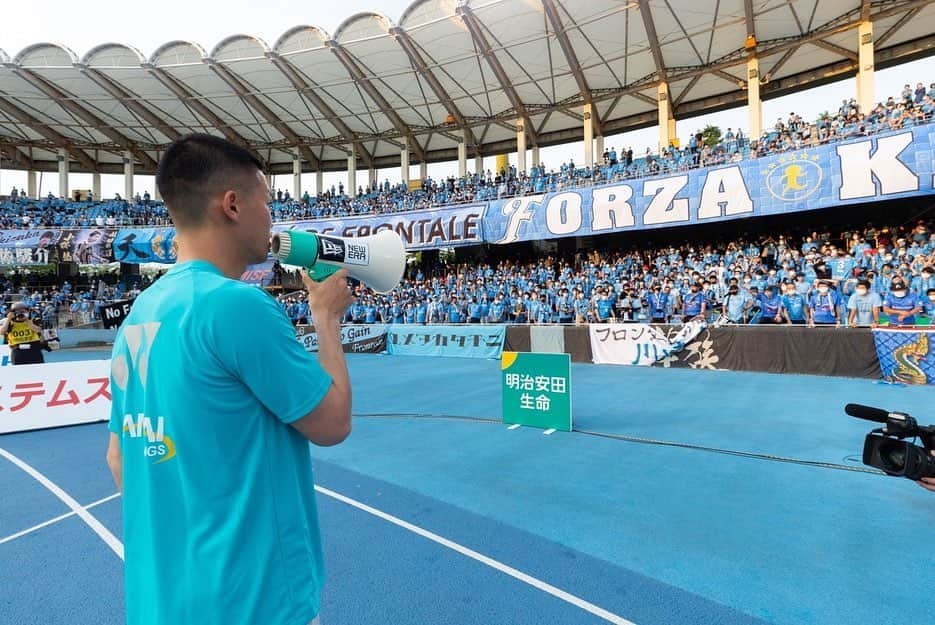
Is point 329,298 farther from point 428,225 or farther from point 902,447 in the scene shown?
point 428,225

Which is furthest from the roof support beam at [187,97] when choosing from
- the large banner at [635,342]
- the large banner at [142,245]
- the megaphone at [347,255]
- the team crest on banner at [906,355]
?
the megaphone at [347,255]

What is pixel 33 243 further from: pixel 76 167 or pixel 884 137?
pixel 884 137

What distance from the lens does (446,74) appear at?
26.2 meters

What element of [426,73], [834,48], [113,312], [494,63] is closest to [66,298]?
[113,312]

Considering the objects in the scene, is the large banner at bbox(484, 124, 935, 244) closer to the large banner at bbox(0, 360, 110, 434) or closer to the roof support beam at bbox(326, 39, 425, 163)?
the roof support beam at bbox(326, 39, 425, 163)

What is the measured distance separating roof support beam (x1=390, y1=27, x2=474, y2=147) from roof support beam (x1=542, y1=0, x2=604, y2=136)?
669cm

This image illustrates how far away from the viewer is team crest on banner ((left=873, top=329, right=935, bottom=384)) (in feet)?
31.5

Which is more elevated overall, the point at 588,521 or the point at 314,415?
the point at 314,415

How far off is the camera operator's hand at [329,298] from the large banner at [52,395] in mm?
9059

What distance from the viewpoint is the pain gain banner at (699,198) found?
45.2 feet

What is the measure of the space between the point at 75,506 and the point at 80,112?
35.6 meters

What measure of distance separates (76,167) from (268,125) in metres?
16.9

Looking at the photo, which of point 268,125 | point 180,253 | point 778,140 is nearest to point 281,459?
point 180,253

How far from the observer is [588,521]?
4207 mm
